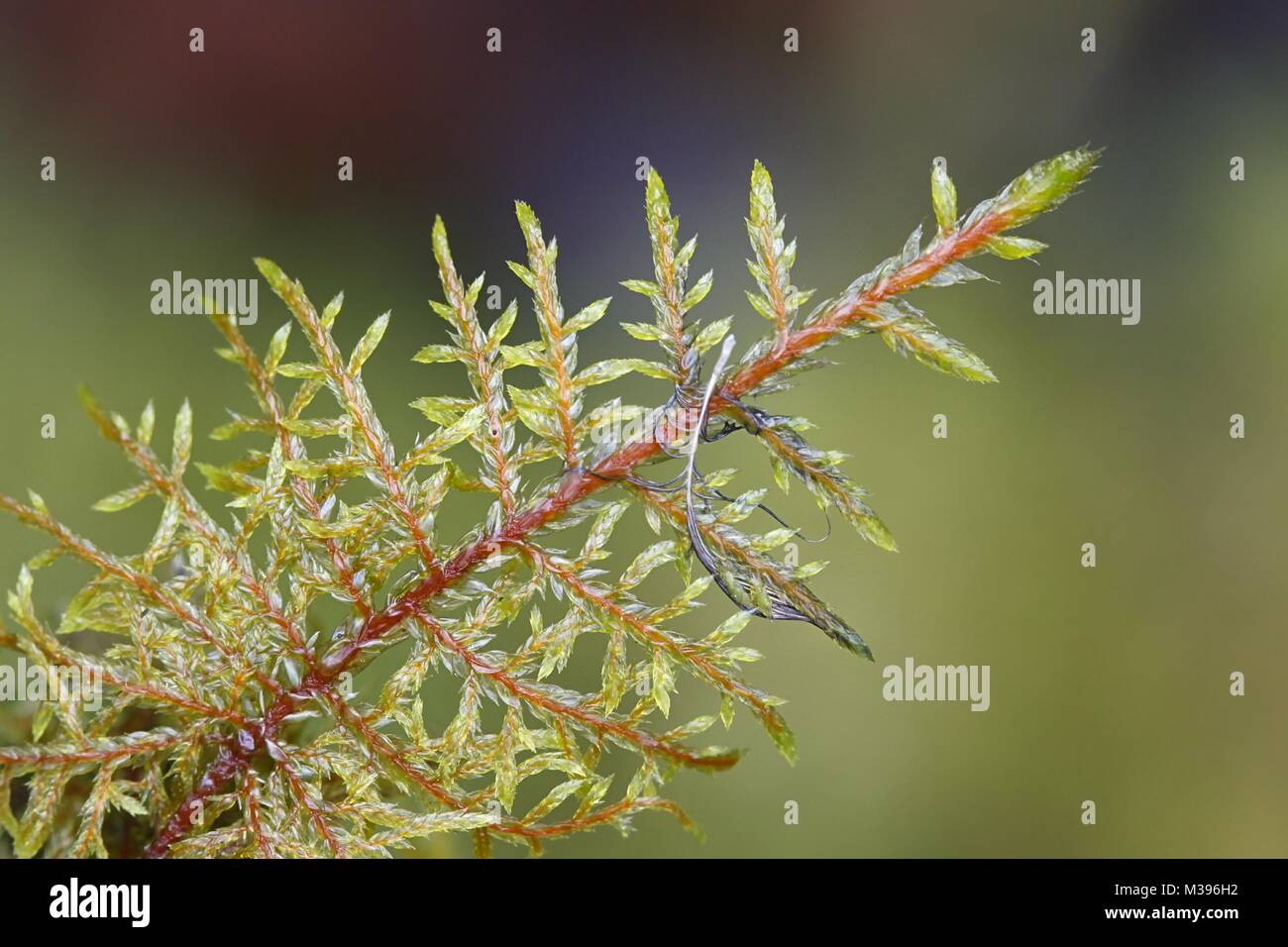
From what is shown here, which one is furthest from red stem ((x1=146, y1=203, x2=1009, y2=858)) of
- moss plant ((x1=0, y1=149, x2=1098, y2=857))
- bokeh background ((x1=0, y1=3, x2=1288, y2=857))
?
bokeh background ((x1=0, y1=3, x2=1288, y2=857))

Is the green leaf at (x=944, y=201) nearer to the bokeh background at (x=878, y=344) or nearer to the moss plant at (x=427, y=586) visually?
the moss plant at (x=427, y=586)

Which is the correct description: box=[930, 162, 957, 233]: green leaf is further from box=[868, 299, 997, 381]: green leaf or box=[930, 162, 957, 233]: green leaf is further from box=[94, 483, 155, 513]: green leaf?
box=[94, 483, 155, 513]: green leaf

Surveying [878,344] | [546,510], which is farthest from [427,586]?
[878,344]

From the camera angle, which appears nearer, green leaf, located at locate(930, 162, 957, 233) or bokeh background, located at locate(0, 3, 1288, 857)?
green leaf, located at locate(930, 162, 957, 233)

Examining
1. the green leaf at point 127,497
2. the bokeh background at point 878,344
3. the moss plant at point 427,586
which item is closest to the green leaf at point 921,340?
the moss plant at point 427,586

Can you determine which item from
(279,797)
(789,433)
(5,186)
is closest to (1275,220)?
(789,433)

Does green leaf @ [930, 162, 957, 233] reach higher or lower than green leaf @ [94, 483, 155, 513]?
higher
